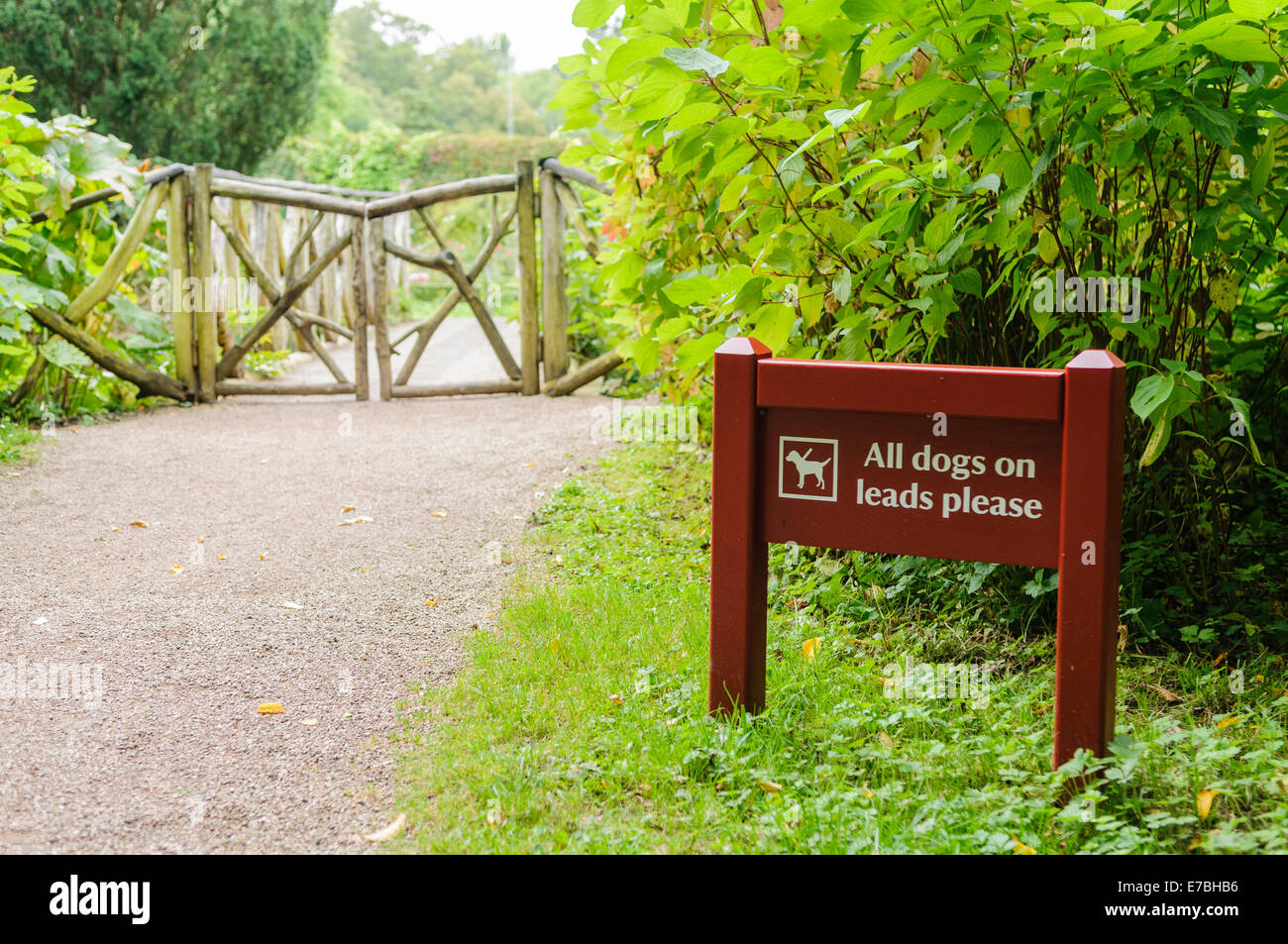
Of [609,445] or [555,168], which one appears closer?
[609,445]

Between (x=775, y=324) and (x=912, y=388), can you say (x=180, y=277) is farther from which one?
(x=912, y=388)

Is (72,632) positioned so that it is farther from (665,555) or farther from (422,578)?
(665,555)

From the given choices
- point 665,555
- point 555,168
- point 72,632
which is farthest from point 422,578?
point 555,168

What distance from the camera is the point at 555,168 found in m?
9.25

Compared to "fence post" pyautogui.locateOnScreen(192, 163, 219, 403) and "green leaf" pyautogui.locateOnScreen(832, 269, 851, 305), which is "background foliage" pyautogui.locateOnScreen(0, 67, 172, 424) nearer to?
"fence post" pyautogui.locateOnScreen(192, 163, 219, 403)

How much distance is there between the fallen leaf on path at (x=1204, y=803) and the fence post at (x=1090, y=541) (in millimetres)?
206

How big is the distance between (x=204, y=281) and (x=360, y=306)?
120cm

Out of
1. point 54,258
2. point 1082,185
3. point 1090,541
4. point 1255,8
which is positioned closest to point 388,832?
point 1090,541

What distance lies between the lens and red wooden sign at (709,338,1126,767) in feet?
8.12

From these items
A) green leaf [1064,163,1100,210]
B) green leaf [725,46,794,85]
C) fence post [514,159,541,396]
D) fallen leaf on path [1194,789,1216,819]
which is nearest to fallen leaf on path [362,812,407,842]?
fallen leaf on path [1194,789,1216,819]

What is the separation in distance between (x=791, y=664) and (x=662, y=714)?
0.50 m

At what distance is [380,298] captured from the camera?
944cm

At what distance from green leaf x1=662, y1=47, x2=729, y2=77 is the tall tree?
44.3ft

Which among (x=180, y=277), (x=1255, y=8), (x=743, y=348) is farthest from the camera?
(x=180, y=277)
